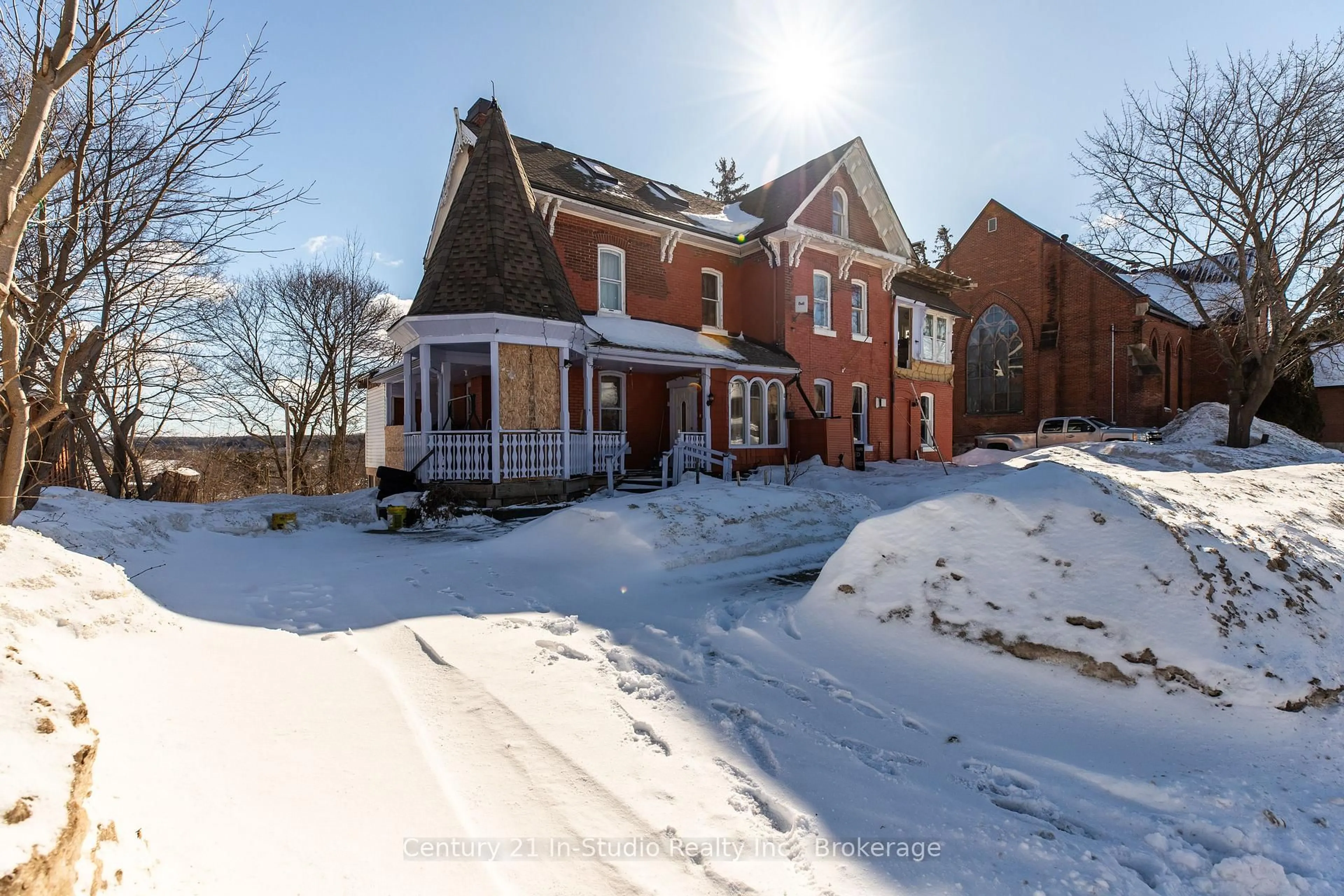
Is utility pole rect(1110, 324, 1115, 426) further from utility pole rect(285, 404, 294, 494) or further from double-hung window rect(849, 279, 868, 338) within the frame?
utility pole rect(285, 404, 294, 494)

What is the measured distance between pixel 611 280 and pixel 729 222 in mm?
6088

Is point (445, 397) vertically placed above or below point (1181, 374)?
below

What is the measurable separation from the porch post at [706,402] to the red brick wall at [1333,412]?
1463 inches

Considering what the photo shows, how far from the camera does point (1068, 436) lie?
23.0 m

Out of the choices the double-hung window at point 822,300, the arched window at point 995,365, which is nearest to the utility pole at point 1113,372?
the arched window at point 995,365

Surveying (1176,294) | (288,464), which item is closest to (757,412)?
(288,464)

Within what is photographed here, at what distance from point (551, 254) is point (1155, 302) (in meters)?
32.4

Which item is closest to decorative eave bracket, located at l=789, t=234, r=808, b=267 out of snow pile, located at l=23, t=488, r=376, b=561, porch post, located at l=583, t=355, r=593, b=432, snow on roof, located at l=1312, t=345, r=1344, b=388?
porch post, located at l=583, t=355, r=593, b=432

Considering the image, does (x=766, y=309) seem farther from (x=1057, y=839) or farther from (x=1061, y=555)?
(x=1057, y=839)

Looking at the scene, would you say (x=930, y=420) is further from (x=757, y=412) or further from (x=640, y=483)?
(x=640, y=483)

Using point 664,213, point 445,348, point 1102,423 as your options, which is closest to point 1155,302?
point 1102,423

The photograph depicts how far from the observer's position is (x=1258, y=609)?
13.1 ft

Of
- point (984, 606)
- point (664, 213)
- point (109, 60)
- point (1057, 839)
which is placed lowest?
point (1057, 839)

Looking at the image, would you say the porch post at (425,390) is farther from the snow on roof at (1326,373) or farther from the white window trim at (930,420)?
the snow on roof at (1326,373)
